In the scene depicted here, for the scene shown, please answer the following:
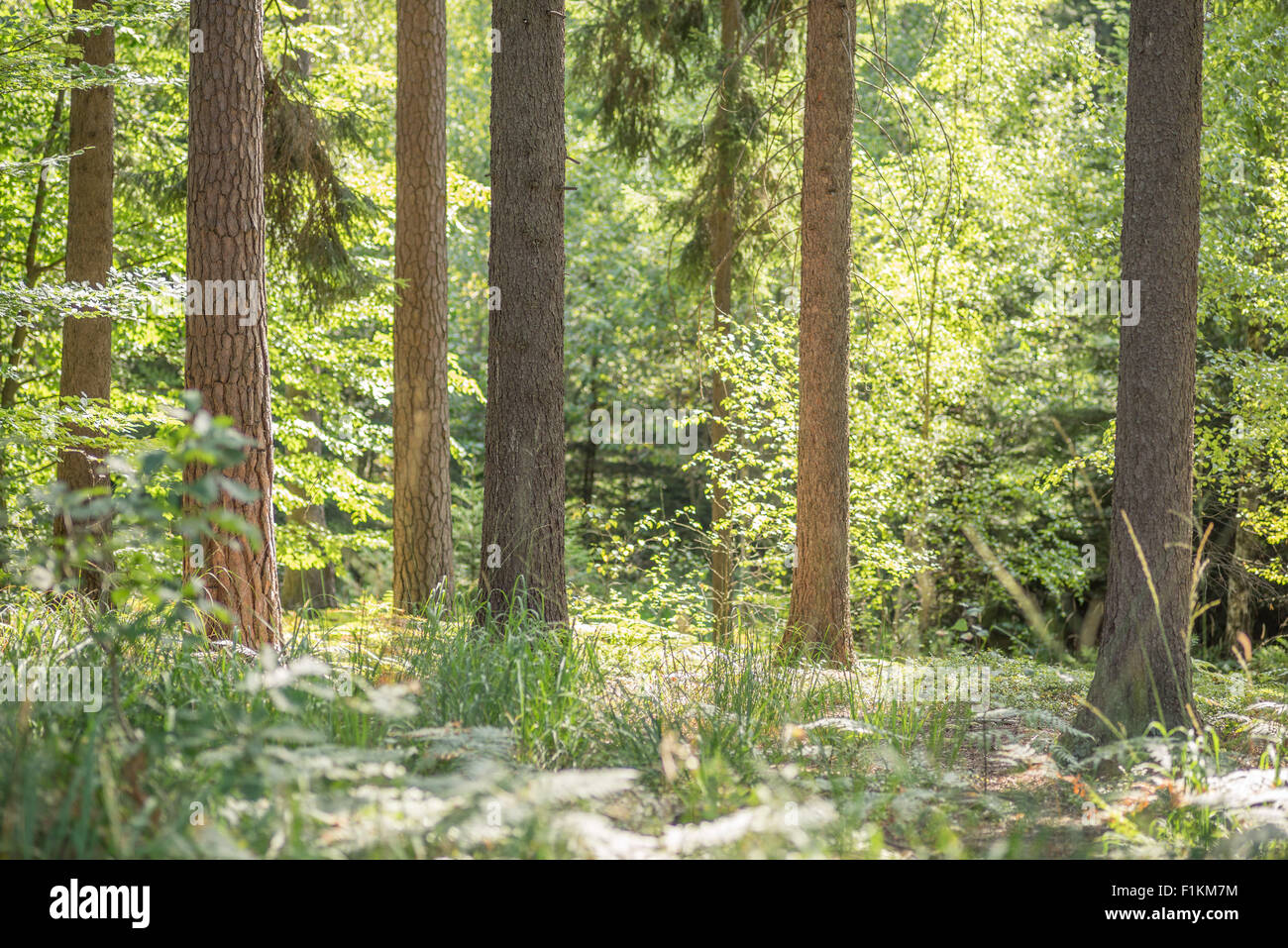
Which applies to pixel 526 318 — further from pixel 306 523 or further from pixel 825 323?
pixel 306 523

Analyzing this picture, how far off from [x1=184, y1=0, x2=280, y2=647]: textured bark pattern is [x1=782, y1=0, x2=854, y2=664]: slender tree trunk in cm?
400

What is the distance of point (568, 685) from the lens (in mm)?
4098

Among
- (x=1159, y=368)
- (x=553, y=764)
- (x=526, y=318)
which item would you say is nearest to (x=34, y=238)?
(x=526, y=318)

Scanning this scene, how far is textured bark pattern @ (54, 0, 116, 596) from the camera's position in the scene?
30.3 feet

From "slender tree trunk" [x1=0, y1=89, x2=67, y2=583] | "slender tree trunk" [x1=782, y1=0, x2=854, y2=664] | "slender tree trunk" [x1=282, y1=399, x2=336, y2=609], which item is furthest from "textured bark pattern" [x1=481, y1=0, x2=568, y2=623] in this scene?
"slender tree trunk" [x1=282, y1=399, x2=336, y2=609]

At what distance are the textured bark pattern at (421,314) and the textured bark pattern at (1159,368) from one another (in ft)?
19.1

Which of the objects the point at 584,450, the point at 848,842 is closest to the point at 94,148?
the point at 848,842

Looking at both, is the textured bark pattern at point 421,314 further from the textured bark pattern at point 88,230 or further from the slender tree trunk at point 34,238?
the slender tree trunk at point 34,238

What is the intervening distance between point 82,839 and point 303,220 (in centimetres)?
861

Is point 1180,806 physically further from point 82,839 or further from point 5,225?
point 5,225

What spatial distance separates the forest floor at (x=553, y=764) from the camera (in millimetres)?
2490

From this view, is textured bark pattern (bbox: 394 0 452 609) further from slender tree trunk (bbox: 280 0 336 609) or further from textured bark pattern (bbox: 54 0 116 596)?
slender tree trunk (bbox: 280 0 336 609)

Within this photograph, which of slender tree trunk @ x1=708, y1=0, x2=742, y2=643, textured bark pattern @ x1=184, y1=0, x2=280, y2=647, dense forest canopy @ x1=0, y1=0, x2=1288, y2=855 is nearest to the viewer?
dense forest canopy @ x1=0, y1=0, x2=1288, y2=855

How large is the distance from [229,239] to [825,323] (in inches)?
171
